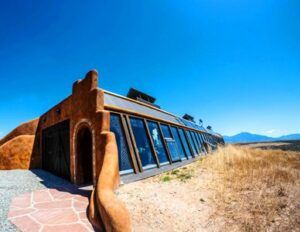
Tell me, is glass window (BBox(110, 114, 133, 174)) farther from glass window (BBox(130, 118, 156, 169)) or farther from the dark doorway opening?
the dark doorway opening

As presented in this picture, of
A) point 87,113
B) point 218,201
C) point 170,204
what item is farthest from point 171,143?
point 170,204

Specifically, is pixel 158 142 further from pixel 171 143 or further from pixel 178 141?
pixel 178 141

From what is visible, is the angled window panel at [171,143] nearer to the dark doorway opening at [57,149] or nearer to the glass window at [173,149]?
the glass window at [173,149]

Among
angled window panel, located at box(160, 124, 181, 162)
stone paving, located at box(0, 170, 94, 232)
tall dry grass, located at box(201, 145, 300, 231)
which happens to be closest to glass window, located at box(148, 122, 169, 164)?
angled window panel, located at box(160, 124, 181, 162)

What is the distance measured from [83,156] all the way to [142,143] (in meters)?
2.67

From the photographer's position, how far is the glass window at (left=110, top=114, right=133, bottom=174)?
6.80 metres

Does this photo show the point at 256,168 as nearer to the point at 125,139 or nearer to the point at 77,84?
the point at 125,139

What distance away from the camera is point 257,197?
448 cm

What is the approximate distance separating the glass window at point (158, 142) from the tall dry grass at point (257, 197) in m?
2.85

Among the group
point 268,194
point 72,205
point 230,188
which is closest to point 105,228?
point 72,205

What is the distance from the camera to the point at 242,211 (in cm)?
402

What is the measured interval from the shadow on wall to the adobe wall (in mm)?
5512

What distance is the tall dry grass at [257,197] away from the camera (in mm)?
3506

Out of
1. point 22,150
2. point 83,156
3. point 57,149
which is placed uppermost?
point 22,150
